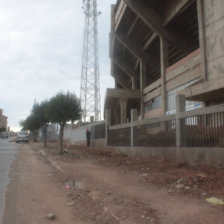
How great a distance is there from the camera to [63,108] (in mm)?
19797

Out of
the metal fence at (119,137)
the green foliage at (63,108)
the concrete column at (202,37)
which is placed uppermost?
the concrete column at (202,37)

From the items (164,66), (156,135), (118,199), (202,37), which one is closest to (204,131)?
(156,135)

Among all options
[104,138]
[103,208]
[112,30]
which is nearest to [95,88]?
[112,30]

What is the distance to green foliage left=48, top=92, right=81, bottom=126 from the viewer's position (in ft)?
64.5

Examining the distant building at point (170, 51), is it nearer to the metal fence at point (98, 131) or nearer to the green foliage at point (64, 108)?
the metal fence at point (98, 131)

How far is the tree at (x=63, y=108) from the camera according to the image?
19.7 metres

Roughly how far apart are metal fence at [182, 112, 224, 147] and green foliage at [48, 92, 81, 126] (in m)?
11.2

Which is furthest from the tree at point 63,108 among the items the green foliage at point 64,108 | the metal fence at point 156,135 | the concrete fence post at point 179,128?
the concrete fence post at point 179,128

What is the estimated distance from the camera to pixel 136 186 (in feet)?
23.9

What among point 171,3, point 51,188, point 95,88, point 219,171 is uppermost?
point 171,3

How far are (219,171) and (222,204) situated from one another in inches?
107

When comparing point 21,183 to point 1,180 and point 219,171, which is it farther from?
point 219,171

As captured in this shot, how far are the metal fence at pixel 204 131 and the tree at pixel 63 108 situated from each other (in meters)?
11.2

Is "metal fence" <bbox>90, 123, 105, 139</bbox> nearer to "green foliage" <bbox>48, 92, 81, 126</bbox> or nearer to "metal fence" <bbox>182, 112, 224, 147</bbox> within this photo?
"green foliage" <bbox>48, 92, 81, 126</bbox>
